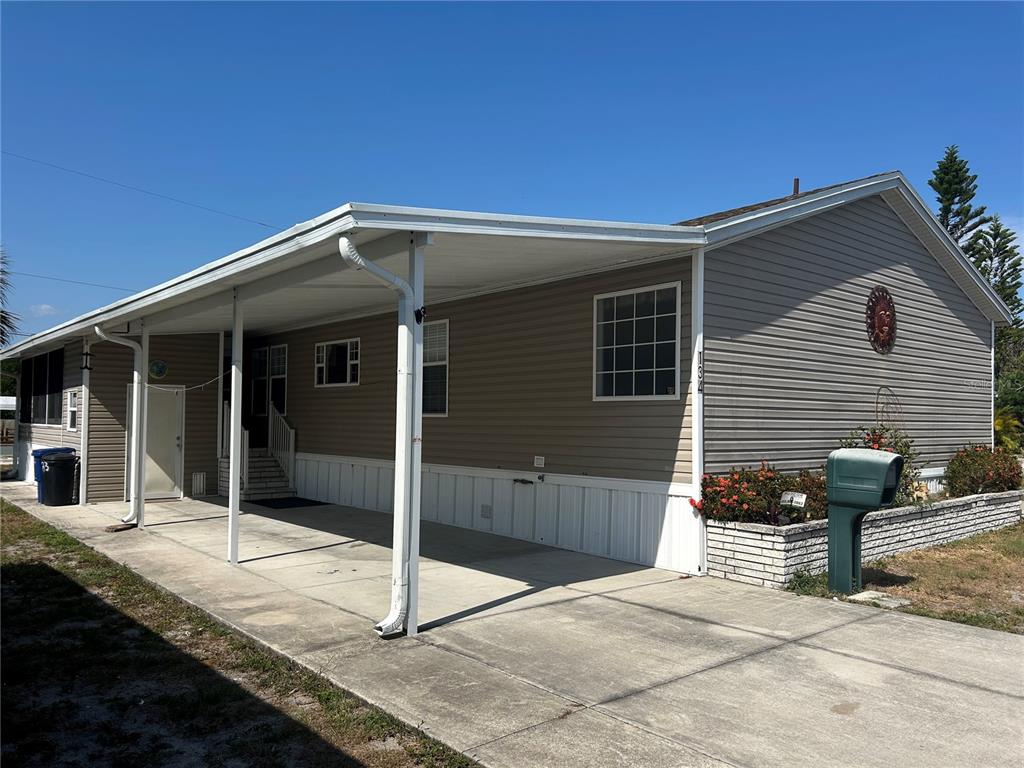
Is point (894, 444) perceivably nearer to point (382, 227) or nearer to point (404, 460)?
point (404, 460)

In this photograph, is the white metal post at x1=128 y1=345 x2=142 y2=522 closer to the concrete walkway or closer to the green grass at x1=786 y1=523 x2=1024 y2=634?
the concrete walkway

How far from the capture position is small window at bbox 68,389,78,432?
14317 millimetres

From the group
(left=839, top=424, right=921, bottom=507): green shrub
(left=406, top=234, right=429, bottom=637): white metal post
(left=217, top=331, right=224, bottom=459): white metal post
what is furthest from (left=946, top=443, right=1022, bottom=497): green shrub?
(left=217, top=331, right=224, bottom=459): white metal post

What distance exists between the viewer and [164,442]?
541 inches

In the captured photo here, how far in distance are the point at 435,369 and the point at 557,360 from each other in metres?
2.55

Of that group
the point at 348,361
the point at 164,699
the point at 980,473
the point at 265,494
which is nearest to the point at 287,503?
the point at 265,494

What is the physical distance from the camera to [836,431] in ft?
31.7

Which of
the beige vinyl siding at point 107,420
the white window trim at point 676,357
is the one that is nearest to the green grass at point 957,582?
the white window trim at point 676,357

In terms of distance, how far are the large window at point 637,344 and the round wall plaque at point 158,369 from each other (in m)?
8.54

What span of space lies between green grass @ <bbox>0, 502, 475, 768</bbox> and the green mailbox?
4.49m

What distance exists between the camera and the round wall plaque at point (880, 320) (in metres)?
10.3

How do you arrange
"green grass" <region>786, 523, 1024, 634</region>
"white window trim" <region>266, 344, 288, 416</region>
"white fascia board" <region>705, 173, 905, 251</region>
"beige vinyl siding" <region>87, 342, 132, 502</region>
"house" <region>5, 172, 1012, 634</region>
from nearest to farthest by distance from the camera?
"green grass" <region>786, 523, 1024, 634</region>
"house" <region>5, 172, 1012, 634</region>
"white fascia board" <region>705, 173, 905, 251</region>
"beige vinyl siding" <region>87, 342, 132, 502</region>
"white window trim" <region>266, 344, 288, 416</region>

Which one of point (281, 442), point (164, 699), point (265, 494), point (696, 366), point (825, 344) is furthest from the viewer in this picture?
point (281, 442)

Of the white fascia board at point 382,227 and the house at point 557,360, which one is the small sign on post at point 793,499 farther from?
the white fascia board at point 382,227
